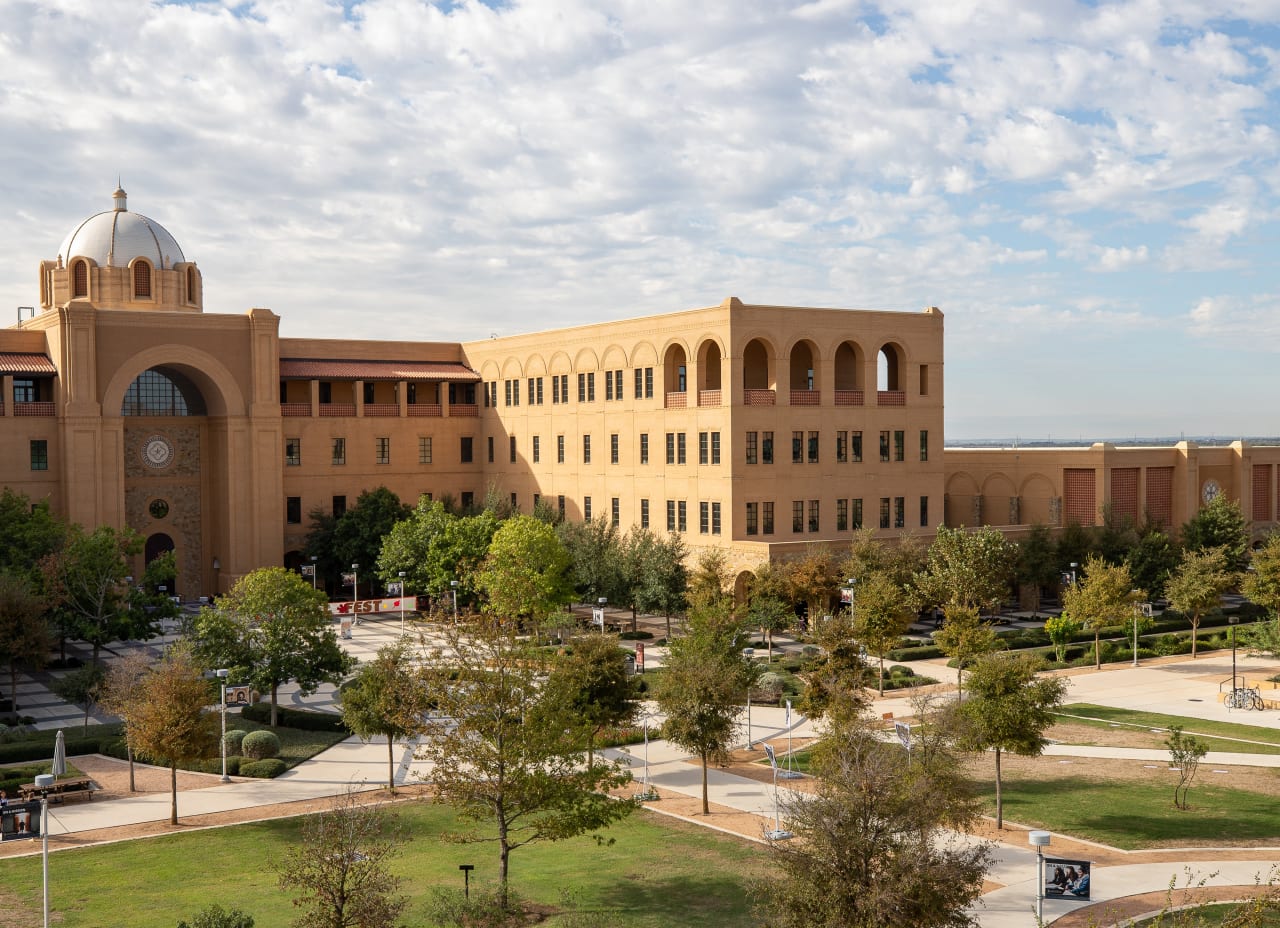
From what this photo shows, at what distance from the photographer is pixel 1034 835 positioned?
789 inches

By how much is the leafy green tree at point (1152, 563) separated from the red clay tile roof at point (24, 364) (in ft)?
170

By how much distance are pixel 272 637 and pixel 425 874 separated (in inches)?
567

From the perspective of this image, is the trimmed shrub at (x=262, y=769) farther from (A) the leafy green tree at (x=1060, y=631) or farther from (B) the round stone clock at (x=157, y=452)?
(B) the round stone clock at (x=157, y=452)

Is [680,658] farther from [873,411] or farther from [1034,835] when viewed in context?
[873,411]

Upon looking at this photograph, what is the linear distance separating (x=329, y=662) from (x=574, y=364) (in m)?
32.1

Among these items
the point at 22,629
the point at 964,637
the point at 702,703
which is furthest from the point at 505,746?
the point at 22,629

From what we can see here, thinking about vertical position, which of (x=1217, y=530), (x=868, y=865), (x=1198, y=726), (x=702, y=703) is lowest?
(x=1198, y=726)

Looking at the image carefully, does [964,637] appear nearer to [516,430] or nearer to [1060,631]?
[1060,631]

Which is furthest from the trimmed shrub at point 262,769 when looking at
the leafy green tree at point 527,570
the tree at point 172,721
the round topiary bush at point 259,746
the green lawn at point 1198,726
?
the green lawn at point 1198,726

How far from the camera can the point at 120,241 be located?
2596 inches

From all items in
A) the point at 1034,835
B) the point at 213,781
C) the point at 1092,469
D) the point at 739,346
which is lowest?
the point at 213,781

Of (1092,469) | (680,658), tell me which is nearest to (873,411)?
(1092,469)

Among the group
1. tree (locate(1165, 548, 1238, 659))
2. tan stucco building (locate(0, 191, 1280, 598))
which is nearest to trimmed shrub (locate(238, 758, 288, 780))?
tan stucco building (locate(0, 191, 1280, 598))

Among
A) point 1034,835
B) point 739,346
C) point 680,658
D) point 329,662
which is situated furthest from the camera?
point 739,346
